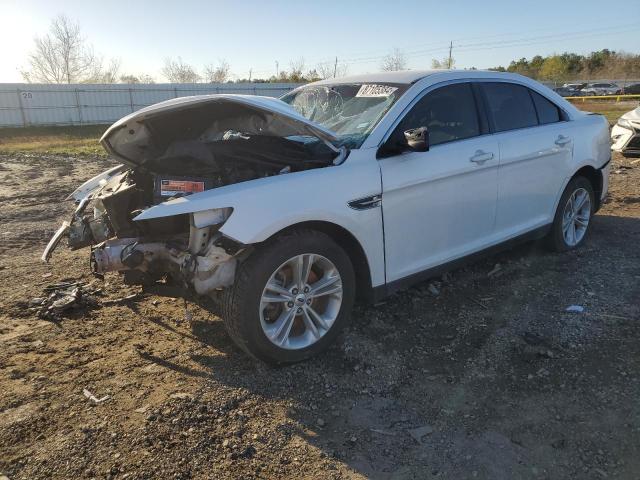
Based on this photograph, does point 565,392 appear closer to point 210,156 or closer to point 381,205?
point 381,205

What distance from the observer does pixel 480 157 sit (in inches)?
160

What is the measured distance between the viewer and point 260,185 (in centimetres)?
304

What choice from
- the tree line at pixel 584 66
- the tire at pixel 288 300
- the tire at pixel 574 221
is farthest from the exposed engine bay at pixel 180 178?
the tree line at pixel 584 66

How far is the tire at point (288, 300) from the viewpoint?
119 inches

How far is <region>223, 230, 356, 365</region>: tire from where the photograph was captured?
3.02m

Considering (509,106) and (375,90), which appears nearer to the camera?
(375,90)

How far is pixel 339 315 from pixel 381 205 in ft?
2.58

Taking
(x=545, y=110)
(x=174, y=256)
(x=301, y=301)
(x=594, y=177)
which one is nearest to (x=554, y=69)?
(x=594, y=177)

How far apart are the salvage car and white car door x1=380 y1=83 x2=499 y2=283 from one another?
1 centimetres

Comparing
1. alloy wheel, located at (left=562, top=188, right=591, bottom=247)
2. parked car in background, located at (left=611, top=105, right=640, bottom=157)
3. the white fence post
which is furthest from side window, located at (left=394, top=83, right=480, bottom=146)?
the white fence post

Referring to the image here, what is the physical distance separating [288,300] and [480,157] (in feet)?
6.48

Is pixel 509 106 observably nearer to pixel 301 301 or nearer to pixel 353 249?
pixel 353 249

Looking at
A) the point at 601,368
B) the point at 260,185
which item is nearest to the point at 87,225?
the point at 260,185

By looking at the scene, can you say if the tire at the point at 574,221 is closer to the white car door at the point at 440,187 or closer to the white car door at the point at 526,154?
the white car door at the point at 526,154
